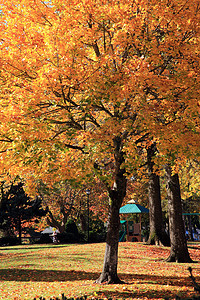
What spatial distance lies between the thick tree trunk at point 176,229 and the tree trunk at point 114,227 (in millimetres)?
5261

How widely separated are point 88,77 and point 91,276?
7.28 meters

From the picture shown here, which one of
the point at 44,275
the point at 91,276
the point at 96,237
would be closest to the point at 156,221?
the point at 96,237

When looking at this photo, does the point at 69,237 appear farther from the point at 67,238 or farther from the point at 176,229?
the point at 176,229

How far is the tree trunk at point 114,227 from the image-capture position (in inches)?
398

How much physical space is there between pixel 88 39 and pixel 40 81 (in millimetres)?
2596

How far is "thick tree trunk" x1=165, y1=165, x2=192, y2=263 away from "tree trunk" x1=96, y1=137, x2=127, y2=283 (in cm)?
526

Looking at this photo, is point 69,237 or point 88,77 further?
point 69,237

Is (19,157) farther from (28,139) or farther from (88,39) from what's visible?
(88,39)

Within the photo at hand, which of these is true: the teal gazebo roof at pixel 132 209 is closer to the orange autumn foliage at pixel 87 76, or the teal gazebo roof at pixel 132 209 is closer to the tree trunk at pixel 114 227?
the tree trunk at pixel 114 227

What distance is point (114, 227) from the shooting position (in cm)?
1032

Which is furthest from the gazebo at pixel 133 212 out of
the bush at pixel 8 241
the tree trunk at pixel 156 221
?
the bush at pixel 8 241

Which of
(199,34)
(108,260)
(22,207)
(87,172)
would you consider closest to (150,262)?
(108,260)

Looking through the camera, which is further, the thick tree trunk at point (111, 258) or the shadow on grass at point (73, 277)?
the shadow on grass at point (73, 277)

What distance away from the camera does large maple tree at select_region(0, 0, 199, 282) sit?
8.08 m
